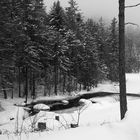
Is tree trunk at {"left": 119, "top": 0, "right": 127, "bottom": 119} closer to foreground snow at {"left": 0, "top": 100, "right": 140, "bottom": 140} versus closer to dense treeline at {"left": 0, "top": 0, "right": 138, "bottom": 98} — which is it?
foreground snow at {"left": 0, "top": 100, "right": 140, "bottom": 140}

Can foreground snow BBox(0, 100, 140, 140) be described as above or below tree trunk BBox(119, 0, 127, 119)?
below

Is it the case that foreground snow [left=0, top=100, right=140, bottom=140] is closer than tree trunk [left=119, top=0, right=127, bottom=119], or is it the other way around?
foreground snow [left=0, top=100, right=140, bottom=140]

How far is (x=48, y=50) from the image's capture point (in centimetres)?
3034

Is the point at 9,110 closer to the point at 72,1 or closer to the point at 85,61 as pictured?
the point at 85,61

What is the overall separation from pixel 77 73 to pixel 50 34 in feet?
32.8

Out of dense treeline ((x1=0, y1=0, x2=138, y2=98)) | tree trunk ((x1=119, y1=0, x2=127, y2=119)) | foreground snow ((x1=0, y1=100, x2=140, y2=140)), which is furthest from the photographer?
dense treeline ((x1=0, y1=0, x2=138, y2=98))

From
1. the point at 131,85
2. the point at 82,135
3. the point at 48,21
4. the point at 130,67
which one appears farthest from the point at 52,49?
the point at 130,67

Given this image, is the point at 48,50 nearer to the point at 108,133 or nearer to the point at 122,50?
the point at 122,50

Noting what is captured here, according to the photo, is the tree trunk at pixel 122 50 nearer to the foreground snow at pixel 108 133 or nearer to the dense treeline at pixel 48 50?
the foreground snow at pixel 108 133

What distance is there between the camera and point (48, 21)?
34.0m

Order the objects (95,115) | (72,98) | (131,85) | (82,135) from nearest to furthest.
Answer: (82,135) → (95,115) → (72,98) → (131,85)

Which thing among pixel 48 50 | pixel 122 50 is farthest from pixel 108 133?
pixel 48 50

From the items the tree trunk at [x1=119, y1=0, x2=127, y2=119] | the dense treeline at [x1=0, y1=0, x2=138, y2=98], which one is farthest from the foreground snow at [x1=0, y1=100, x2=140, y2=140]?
the dense treeline at [x1=0, y1=0, x2=138, y2=98]

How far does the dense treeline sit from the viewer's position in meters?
21.3
